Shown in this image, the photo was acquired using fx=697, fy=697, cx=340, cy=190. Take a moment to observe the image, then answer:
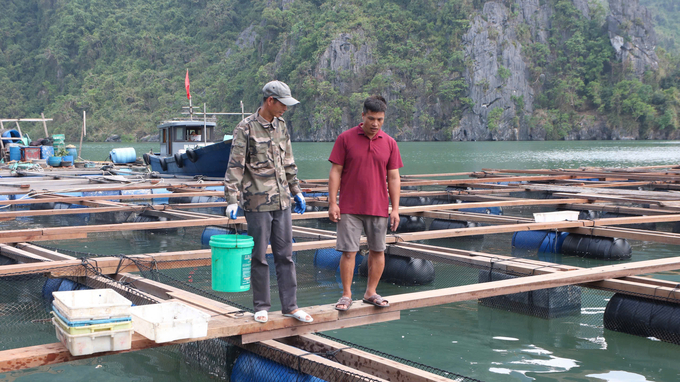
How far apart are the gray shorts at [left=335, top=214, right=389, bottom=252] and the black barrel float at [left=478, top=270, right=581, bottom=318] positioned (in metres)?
3.20

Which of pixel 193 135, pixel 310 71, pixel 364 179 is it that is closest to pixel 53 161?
pixel 193 135

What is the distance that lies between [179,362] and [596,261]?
27.0 ft

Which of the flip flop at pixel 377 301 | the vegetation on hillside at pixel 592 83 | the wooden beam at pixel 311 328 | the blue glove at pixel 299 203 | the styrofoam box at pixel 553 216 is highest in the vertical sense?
the vegetation on hillside at pixel 592 83

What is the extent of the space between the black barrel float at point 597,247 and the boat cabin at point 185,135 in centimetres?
1861

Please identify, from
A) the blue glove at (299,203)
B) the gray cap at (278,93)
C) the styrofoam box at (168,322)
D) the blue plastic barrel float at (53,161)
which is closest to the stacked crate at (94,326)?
the styrofoam box at (168,322)

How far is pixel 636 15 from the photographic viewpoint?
5399 inches

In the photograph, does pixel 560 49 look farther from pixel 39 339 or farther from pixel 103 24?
pixel 39 339

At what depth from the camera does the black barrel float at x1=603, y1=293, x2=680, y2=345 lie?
24.1 feet

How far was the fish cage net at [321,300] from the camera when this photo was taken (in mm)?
5859

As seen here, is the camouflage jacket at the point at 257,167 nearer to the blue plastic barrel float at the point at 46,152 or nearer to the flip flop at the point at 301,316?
the flip flop at the point at 301,316

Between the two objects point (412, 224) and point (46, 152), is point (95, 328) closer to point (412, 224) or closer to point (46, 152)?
point (412, 224)

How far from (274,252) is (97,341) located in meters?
1.58

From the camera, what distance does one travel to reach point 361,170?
5.62 m

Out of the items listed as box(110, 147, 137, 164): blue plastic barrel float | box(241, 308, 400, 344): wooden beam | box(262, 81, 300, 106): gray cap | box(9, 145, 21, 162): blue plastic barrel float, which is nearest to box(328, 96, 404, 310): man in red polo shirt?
box(241, 308, 400, 344): wooden beam
